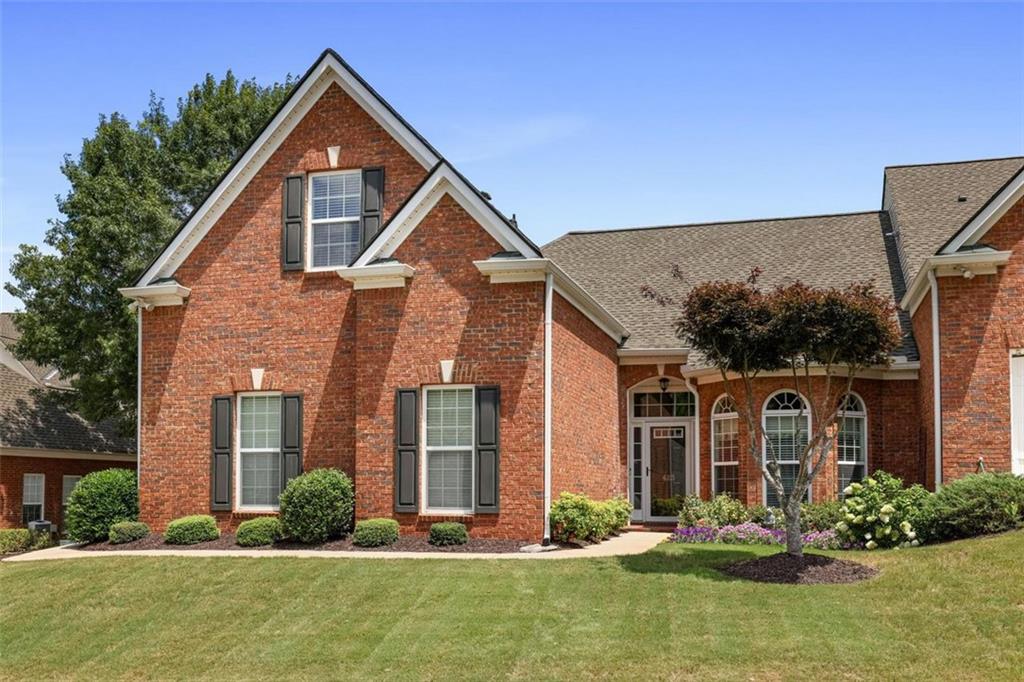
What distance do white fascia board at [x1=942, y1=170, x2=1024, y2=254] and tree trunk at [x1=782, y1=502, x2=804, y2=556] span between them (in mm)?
5790

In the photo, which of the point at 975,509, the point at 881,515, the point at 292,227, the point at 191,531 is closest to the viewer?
the point at 975,509

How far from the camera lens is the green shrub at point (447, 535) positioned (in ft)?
57.9

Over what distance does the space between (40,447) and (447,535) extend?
18.2m

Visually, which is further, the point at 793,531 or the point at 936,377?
the point at 936,377

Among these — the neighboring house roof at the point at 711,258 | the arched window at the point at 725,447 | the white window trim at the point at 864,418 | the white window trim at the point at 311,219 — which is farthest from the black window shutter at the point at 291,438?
the white window trim at the point at 864,418

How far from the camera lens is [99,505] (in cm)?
2050

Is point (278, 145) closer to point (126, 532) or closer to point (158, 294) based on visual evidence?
point (158, 294)

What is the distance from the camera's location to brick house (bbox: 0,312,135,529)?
3012 centimetres

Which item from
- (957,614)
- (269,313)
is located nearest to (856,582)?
(957,614)

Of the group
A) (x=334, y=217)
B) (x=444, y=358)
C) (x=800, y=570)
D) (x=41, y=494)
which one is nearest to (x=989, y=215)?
(x=800, y=570)

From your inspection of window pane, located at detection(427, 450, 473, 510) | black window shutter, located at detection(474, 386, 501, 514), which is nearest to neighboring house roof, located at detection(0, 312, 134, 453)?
window pane, located at detection(427, 450, 473, 510)

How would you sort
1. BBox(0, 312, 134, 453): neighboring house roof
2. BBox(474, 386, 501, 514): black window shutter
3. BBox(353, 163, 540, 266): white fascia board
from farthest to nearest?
1. BBox(0, 312, 134, 453): neighboring house roof
2. BBox(353, 163, 540, 266): white fascia board
3. BBox(474, 386, 501, 514): black window shutter

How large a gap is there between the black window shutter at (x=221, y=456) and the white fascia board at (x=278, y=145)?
9.92ft

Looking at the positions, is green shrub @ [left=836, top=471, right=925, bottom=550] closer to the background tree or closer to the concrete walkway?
the concrete walkway
